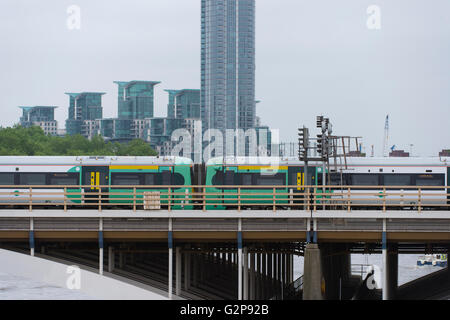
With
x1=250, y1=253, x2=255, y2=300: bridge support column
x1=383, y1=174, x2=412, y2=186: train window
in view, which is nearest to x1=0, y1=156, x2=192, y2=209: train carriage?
x1=250, y1=253, x2=255, y2=300: bridge support column

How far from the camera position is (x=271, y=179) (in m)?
51.2

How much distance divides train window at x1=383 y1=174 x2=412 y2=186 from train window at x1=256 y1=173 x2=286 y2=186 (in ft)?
20.3

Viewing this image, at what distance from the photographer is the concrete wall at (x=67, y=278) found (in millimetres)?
36719

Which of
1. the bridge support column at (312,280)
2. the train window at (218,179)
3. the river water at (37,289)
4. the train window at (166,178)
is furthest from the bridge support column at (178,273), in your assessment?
the river water at (37,289)

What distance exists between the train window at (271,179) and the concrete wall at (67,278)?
15.9 meters

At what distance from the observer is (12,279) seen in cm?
10375

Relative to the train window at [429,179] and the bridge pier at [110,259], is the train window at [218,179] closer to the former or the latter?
the train window at [429,179]

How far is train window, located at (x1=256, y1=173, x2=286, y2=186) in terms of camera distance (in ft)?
168

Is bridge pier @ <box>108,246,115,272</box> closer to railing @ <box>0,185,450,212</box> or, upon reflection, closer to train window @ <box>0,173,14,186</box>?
railing @ <box>0,185,450,212</box>

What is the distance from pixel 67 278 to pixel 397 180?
2294cm

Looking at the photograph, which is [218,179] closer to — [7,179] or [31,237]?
[7,179]

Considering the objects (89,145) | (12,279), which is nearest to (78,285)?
(12,279)

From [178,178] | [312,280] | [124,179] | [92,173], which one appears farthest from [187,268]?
[92,173]
